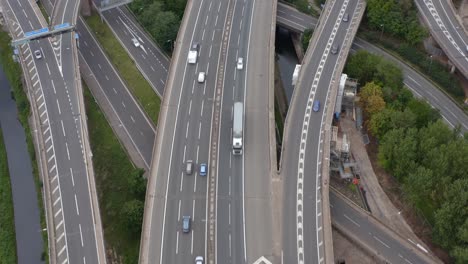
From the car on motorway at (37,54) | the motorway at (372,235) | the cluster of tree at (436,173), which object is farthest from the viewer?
the car on motorway at (37,54)

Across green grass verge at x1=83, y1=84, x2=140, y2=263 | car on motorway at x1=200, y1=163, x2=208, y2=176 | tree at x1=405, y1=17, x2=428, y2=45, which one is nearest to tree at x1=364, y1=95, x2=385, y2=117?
tree at x1=405, y1=17, x2=428, y2=45

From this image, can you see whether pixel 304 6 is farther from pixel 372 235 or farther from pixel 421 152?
pixel 372 235

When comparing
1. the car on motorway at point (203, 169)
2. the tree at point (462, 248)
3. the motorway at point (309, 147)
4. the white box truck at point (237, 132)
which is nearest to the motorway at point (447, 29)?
the motorway at point (309, 147)

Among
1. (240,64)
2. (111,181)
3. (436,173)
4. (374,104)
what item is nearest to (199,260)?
(111,181)

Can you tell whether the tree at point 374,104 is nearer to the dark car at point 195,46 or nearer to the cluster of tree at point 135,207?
the dark car at point 195,46

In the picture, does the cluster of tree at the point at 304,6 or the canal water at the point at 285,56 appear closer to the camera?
the canal water at the point at 285,56
